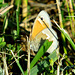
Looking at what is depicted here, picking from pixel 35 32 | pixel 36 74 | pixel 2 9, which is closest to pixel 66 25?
pixel 35 32

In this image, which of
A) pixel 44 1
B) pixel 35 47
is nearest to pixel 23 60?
pixel 35 47

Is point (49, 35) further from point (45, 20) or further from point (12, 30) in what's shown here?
point (12, 30)

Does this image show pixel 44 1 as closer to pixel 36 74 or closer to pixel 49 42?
pixel 49 42

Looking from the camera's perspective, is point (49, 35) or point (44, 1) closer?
point (49, 35)

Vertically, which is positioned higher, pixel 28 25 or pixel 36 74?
pixel 28 25

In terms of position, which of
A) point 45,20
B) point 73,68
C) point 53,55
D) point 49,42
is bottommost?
point 73,68

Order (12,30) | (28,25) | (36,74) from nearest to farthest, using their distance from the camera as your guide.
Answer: (36,74) → (12,30) → (28,25)


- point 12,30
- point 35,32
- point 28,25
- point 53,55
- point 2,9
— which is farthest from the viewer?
point 28,25
